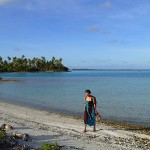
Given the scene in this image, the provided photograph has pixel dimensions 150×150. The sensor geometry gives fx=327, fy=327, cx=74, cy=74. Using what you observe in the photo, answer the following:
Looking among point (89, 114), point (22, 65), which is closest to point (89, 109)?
point (89, 114)

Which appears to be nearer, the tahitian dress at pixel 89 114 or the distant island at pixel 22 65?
the tahitian dress at pixel 89 114

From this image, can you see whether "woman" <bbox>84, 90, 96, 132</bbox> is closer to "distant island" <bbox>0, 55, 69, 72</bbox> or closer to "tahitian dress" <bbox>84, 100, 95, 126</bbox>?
"tahitian dress" <bbox>84, 100, 95, 126</bbox>

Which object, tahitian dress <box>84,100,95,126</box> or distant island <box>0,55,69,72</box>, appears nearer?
tahitian dress <box>84,100,95,126</box>

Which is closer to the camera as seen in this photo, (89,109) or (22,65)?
(89,109)

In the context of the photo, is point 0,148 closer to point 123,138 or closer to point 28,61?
point 123,138

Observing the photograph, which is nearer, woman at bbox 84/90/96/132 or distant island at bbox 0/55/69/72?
woman at bbox 84/90/96/132

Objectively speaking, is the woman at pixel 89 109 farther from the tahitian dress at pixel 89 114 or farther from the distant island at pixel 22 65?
the distant island at pixel 22 65

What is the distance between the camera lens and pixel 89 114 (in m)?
13.7

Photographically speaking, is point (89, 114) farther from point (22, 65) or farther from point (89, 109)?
point (22, 65)

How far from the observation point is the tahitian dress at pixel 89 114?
13.5 meters

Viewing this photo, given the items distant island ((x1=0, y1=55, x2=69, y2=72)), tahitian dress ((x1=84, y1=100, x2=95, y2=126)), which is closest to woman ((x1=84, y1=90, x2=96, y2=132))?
tahitian dress ((x1=84, y1=100, x2=95, y2=126))

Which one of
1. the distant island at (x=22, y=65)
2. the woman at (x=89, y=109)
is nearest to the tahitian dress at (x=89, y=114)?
the woman at (x=89, y=109)

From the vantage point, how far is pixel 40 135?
11969mm

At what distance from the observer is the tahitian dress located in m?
13.5
